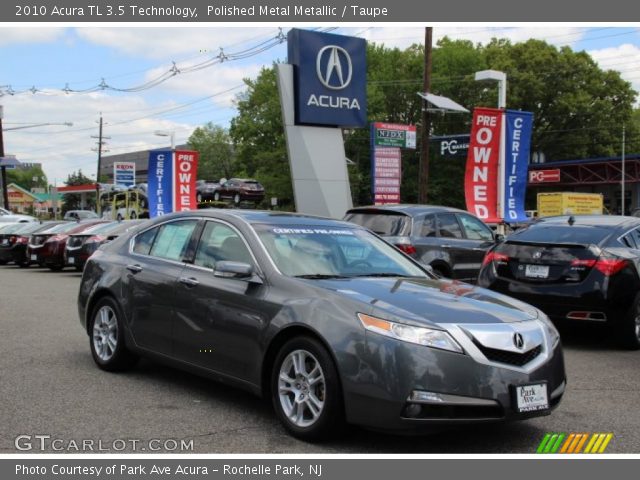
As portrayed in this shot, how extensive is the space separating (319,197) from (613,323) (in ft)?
39.0

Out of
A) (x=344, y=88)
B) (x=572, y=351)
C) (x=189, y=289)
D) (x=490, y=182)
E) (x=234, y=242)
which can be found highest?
(x=344, y=88)

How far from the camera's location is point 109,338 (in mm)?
6953

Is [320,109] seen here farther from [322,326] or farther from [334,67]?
[322,326]

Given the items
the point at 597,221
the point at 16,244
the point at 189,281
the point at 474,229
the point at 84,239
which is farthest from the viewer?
the point at 16,244

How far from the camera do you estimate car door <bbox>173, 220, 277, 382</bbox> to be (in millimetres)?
5246

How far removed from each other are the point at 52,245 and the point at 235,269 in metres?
17.3

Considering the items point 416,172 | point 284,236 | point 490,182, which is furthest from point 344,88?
point 416,172

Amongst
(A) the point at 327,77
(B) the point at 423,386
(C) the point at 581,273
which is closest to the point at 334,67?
(A) the point at 327,77

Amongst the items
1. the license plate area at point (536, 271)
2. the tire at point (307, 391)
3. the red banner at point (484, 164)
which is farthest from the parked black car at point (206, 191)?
the tire at point (307, 391)

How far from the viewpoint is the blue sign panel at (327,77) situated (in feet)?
62.8

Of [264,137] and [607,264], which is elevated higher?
[264,137]

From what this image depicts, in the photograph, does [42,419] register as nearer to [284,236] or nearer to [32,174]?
[284,236]

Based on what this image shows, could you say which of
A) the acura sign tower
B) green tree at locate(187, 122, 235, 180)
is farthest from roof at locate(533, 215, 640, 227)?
green tree at locate(187, 122, 235, 180)

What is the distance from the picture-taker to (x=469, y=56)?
58188mm
